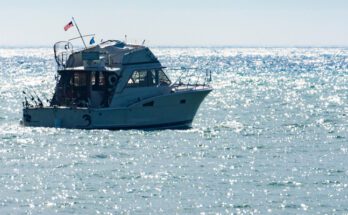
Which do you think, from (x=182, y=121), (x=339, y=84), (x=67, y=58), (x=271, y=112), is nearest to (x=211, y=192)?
(x=182, y=121)

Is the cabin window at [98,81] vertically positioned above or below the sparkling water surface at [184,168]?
above

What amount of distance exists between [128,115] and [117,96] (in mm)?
1267

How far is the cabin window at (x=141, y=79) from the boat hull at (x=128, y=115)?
1.74 metres

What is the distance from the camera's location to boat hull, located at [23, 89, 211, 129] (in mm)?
57812

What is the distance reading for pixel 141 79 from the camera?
59.3 meters

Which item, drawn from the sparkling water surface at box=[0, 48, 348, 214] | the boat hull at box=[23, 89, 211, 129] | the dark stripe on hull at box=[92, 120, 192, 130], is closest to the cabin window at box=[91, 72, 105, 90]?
the boat hull at box=[23, 89, 211, 129]

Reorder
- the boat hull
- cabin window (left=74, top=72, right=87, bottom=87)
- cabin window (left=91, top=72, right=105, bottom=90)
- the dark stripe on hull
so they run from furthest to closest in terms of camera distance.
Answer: cabin window (left=74, top=72, right=87, bottom=87) → cabin window (left=91, top=72, right=105, bottom=90) → the dark stripe on hull → the boat hull

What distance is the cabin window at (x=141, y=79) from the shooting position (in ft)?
194

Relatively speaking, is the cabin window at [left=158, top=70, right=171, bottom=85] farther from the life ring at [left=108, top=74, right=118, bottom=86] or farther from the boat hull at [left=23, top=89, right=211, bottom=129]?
the life ring at [left=108, top=74, right=118, bottom=86]

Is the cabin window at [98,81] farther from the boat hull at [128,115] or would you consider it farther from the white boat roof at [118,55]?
the boat hull at [128,115]

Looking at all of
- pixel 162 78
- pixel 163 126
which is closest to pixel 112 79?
pixel 162 78

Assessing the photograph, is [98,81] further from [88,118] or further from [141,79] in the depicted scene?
[88,118]

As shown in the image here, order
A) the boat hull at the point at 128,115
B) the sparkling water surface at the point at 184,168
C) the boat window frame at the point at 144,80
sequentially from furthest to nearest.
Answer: the boat window frame at the point at 144,80 < the boat hull at the point at 128,115 < the sparkling water surface at the point at 184,168

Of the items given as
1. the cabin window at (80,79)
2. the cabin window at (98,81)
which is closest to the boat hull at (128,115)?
the cabin window at (98,81)
